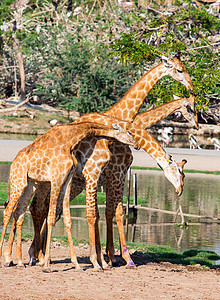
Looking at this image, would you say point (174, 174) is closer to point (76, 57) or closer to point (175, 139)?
point (76, 57)

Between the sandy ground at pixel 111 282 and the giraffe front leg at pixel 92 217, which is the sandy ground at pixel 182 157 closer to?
the sandy ground at pixel 111 282

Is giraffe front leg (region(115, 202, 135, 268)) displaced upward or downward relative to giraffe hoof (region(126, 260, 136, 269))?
upward

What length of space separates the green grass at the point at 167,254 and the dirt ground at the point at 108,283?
3.98ft

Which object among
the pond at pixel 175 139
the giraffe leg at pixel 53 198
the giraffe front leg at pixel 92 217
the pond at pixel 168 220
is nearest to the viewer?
the giraffe leg at pixel 53 198

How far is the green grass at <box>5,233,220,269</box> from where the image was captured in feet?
37.5

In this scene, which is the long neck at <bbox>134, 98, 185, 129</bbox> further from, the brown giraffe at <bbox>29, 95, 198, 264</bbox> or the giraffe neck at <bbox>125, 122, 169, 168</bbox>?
the giraffe neck at <bbox>125, 122, 169, 168</bbox>

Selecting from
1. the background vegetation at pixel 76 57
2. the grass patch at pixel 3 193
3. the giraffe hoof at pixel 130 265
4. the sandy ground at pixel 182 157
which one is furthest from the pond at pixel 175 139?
the giraffe hoof at pixel 130 265

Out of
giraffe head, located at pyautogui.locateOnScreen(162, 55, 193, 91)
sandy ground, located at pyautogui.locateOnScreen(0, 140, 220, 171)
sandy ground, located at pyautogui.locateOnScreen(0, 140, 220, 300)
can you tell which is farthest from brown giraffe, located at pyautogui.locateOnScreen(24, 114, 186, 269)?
sandy ground, located at pyautogui.locateOnScreen(0, 140, 220, 171)

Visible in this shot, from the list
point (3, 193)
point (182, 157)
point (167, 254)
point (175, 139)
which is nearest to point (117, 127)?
point (167, 254)

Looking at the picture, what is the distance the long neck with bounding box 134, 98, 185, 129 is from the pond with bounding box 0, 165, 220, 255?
14.5 feet

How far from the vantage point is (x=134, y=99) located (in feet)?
34.9

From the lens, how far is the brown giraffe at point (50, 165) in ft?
29.4

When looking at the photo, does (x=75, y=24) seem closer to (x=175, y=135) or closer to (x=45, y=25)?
(x=45, y=25)

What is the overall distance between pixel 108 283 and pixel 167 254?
13.8ft
